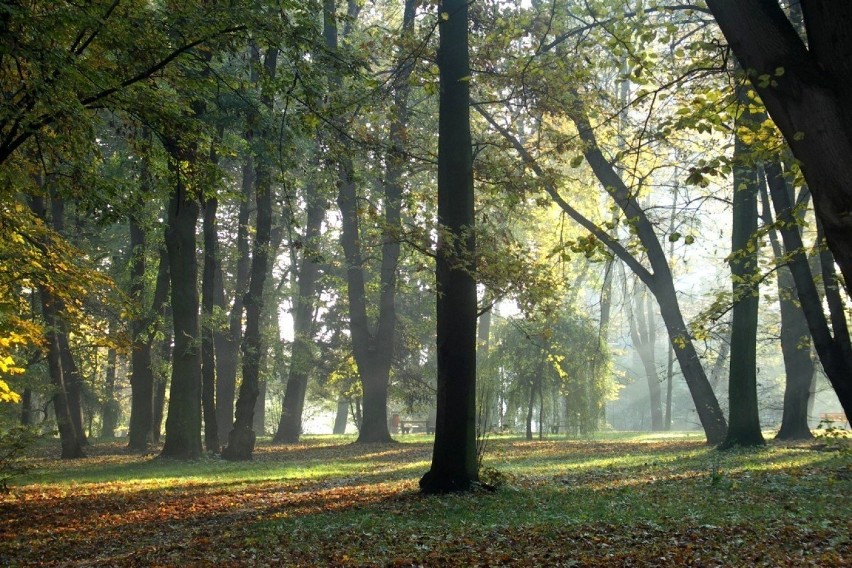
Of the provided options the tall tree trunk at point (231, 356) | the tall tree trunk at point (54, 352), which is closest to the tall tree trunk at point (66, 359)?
the tall tree trunk at point (54, 352)

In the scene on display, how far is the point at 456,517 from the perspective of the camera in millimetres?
8750

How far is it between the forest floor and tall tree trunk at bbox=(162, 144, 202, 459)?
2.10 meters

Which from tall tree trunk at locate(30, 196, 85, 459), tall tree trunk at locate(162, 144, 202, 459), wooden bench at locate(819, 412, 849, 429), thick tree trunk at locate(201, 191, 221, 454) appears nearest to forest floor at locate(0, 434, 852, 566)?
wooden bench at locate(819, 412, 849, 429)

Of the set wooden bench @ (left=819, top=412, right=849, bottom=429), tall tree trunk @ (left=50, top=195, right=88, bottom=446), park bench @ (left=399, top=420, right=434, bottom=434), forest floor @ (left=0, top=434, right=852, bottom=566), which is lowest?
park bench @ (left=399, top=420, right=434, bottom=434)

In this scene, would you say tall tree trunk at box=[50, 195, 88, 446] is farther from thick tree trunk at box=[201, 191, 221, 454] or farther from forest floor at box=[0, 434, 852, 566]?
forest floor at box=[0, 434, 852, 566]

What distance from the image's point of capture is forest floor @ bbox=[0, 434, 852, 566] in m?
6.76

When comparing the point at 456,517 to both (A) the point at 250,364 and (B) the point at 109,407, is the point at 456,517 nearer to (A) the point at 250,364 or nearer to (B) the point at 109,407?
(A) the point at 250,364

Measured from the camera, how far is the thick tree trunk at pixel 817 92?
4.28 m

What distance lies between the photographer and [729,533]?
23.6 ft

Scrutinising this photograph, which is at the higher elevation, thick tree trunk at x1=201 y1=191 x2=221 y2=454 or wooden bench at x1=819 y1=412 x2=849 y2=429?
thick tree trunk at x1=201 y1=191 x2=221 y2=454

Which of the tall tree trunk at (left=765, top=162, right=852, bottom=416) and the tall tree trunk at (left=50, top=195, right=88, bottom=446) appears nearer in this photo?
the tall tree trunk at (left=765, top=162, right=852, bottom=416)

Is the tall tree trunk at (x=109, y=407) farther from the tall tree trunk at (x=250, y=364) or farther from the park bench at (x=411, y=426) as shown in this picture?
the park bench at (x=411, y=426)

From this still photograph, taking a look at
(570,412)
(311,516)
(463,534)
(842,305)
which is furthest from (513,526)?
(570,412)

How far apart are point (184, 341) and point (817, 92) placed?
1569 centimetres
